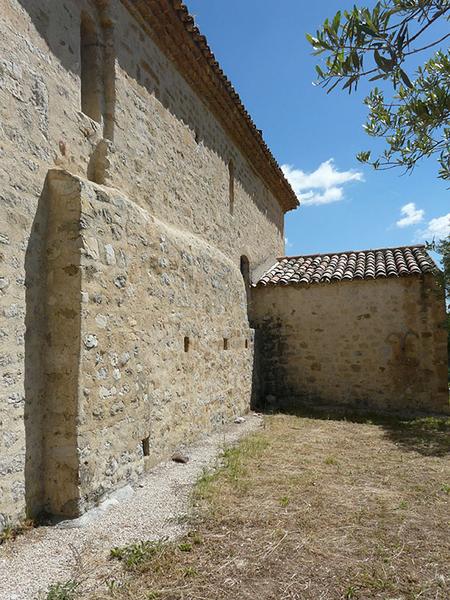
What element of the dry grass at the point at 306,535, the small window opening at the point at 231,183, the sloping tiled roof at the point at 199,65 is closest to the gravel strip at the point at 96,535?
the dry grass at the point at 306,535

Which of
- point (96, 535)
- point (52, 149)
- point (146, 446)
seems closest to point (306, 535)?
point (96, 535)

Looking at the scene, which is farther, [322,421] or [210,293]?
[322,421]

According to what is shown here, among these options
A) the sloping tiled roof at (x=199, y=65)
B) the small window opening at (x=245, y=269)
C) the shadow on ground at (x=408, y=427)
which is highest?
the sloping tiled roof at (x=199, y=65)

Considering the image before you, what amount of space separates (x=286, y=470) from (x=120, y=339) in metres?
2.64

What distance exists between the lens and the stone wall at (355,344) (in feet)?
32.7

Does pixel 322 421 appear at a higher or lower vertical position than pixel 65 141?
lower

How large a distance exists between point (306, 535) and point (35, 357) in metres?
2.82

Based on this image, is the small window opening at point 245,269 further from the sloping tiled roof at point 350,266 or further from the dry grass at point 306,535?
the dry grass at point 306,535

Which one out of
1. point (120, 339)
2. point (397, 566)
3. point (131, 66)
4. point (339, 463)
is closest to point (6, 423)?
point (120, 339)

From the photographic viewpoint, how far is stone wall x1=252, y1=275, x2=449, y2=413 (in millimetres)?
9953

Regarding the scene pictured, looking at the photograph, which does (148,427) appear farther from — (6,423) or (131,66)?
(131,66)

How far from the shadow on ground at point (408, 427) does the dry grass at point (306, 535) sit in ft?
2.17

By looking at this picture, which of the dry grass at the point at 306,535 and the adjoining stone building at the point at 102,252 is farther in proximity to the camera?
the adjoining stone building at the point at 102,252

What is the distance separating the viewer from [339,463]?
583 cm
